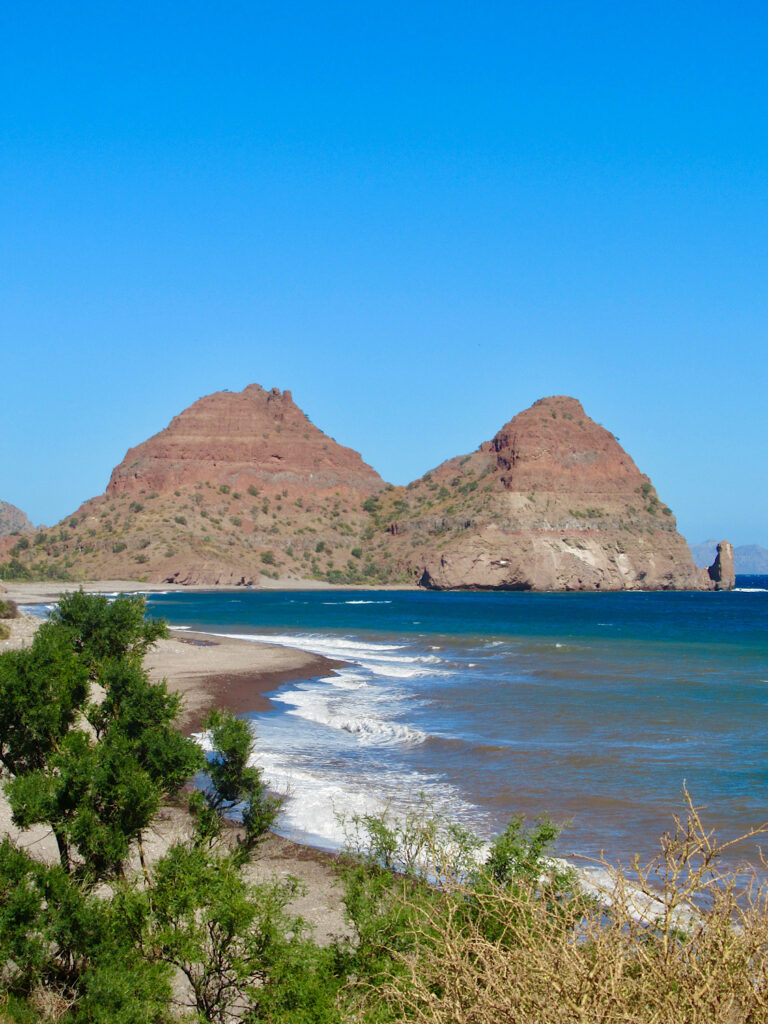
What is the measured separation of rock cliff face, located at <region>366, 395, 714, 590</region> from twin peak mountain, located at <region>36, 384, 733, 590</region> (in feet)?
0.77

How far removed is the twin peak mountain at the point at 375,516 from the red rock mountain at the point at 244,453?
0.32 metres

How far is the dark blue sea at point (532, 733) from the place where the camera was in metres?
15.4

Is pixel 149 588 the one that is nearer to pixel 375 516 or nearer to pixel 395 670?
pixel 375 516

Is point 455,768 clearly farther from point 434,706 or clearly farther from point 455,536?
point 455,536

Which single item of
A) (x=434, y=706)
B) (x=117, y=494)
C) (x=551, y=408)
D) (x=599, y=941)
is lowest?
(x=434, y=706)

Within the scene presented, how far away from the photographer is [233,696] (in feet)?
92.8

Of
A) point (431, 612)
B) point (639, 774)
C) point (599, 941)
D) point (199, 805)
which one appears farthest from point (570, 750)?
point (431, 612)

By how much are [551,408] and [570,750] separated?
449 ft

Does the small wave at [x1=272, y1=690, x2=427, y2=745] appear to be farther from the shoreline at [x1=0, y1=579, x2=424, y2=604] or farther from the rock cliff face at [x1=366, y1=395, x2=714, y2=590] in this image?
the rock cliff face at [x1=366, y1=395, x2=714, y2=590]

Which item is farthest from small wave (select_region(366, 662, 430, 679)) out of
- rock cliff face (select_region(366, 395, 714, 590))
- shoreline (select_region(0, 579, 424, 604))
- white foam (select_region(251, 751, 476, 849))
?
rock cliff face (select_region(366, 395, 714, 590))

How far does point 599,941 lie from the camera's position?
430cm

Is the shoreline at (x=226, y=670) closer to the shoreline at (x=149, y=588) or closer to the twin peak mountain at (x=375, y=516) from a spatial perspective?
the shoreline at (x=149, y=588)

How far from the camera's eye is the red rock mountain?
155 m

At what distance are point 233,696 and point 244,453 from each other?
138465 millimetres
